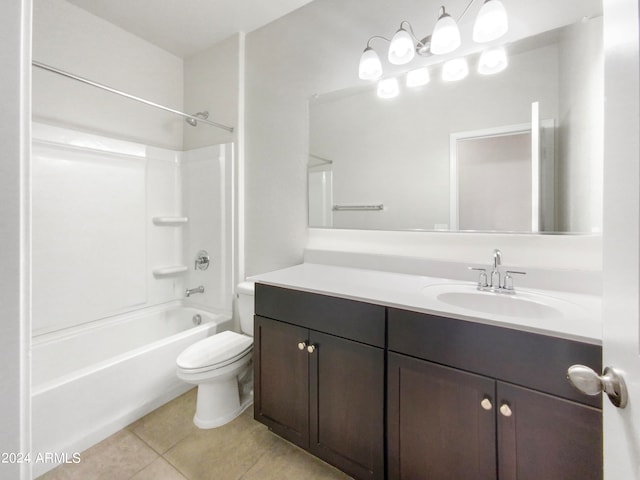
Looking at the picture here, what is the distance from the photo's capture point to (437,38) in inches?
53.0

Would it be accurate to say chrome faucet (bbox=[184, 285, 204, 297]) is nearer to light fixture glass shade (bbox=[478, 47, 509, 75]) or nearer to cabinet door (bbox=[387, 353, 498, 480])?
cabinet door (bbox=[387, 353, 498, 480])

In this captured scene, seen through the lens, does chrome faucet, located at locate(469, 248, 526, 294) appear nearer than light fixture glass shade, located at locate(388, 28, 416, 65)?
Yes

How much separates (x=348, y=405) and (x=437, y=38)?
170 centimetres

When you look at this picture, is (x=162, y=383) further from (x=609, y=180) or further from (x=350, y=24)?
(x=350, y=24)

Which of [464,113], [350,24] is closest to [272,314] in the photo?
[464,113]

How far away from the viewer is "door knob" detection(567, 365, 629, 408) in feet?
1.44

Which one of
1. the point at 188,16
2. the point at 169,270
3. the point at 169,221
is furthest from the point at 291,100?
the point at 169,270

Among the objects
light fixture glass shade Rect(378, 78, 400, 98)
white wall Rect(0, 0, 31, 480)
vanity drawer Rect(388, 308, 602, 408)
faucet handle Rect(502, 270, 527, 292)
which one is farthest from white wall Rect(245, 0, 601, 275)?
white wall Rect(0, 0, 31, 480)

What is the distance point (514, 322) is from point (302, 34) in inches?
80.2

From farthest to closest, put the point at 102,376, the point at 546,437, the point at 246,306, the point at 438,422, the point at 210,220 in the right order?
the point at 210,220 → the point at 246,306 → the point at 102,376 → the point at 438,422 → the point at 546,437

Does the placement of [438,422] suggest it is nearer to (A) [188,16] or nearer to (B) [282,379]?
(B) [282,379]

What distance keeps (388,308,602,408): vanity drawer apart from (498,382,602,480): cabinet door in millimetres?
35

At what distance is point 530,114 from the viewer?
4.10ft

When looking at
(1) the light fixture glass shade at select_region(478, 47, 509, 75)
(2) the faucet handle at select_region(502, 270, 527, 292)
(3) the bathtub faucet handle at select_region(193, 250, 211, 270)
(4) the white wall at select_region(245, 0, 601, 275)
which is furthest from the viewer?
(3) the bathtub faucet handle at select_region(193, 250, 211, 270)
